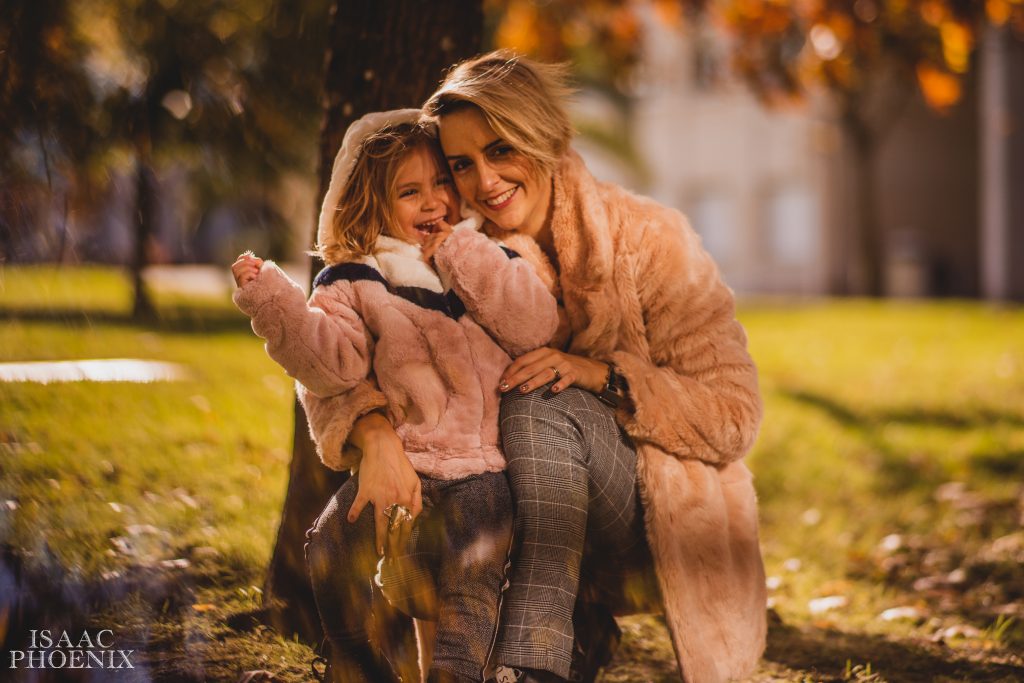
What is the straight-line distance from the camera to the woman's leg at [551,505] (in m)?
2.45

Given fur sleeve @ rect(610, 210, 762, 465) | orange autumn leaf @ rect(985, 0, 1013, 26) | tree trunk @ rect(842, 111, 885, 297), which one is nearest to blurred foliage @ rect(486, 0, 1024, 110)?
orange autumn leaf @ rect(985, 0, 1013, 26)

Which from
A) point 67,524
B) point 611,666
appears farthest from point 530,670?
point 67,524

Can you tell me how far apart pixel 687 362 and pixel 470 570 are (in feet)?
2.82

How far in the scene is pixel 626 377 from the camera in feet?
9.09

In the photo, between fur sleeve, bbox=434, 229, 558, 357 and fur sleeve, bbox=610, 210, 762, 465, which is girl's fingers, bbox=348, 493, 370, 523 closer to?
fur sleeve, bbox=434, 229, 558, 357

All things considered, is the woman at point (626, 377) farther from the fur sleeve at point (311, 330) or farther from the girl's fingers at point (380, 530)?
the girl's fingers at point (380, 530)

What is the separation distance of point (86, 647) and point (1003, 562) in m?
3.72

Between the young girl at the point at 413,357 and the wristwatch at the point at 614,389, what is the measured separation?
0.23 m

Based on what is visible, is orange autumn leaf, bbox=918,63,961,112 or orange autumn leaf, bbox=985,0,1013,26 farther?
orange autumn leaf, bbox=918,63,961,112

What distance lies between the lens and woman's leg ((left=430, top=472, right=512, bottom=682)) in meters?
2.40

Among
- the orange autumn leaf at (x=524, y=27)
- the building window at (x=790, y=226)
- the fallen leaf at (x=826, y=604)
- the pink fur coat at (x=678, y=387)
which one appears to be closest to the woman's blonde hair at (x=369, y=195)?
the pink fur coat at (x=678, y=387)

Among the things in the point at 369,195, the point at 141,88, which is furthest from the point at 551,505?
the point at 141,88

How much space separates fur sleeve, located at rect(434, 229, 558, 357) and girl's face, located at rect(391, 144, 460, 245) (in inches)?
6.1

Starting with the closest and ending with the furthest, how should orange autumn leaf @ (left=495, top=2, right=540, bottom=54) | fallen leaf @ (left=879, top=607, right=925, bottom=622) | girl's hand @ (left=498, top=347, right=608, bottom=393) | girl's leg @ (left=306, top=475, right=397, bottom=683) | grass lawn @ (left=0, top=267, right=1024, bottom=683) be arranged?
girl's leg @ (left=306, top=475, right=397, bottom=683), girl's hand @ (left=498, top=347, right=608, bottom=393), grass lawn @ (left=0, top=267, right=1024, bottom=683), fallen leaf @ (left=879, top=607, right=925, bottom=622), orange autumn leaf @ (left=495, top=2, right=540, bottom=54)
